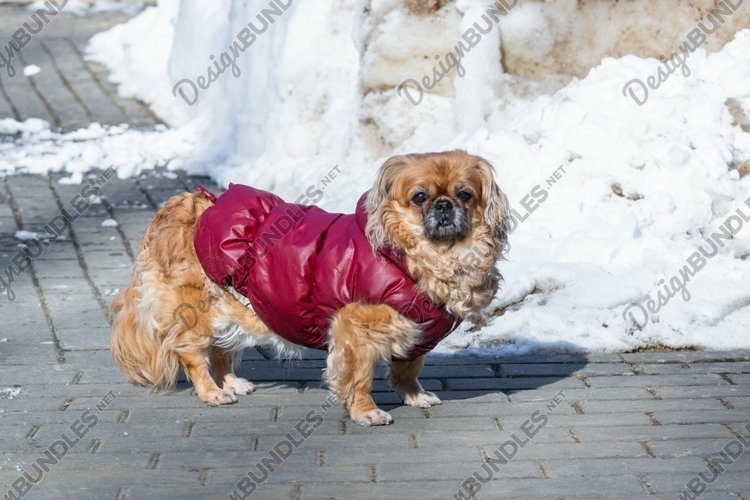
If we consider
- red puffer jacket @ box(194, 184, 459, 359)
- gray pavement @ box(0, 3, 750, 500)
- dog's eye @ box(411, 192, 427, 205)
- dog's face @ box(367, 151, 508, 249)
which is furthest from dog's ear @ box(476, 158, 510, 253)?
gray pavement @ box(0, 3, 750, 500)

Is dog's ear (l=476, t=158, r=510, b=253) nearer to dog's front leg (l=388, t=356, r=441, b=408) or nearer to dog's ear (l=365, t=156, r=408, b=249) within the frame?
dog's ear (l=365, t=156, r=408, b=249)

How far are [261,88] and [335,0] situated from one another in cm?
107

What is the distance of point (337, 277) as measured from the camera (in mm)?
4914

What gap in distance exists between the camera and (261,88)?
10359mm

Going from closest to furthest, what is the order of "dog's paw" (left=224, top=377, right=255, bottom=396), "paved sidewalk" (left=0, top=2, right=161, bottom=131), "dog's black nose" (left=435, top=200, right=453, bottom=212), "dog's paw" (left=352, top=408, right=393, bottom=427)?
1. "dog's black nose" (left=435, top=200, right=453, bottom=212)
2. "dog's paw" (left=352, top=408, right=393, bottom=427)
3. "dog's paw" (left=224, top=377, right=255, bottom=396)
4. "paved sidewalk" (left=0, top=2, right=161, bottom=131)

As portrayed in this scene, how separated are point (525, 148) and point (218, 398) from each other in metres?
3.23

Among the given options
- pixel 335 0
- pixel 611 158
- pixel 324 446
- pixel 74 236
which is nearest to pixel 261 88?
pixel 335 0

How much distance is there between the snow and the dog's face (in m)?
1.39

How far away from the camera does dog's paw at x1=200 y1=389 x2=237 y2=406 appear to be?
5285 millimetres

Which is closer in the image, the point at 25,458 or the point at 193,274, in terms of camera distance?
the point at 25,458

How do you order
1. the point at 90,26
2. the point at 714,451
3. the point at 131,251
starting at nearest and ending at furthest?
the point at 714,451 < the point at 131,251 < the point at 90,26

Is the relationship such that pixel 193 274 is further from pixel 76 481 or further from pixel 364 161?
pixel 364 161

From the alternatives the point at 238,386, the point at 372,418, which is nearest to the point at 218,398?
the point at 238,386

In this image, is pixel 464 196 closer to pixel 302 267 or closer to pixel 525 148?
pixel 302 267
